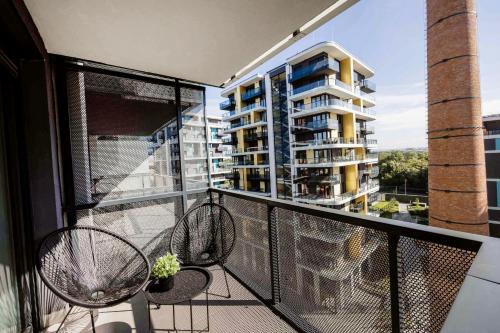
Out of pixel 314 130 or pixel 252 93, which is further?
Answer: pixel 252 93

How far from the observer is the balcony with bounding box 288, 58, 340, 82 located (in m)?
18.6

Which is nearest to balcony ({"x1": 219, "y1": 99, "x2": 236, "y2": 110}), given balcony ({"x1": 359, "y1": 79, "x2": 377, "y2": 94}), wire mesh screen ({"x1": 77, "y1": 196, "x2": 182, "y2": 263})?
balcony ({"x1": 359, "y1": 79, "x2": 377, "y2": 94})

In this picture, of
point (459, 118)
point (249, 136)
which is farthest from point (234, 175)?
point (459, 118)

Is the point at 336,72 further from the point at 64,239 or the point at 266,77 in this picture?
the point at 64,239

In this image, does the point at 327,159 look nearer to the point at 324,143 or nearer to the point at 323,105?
the point at 324,143

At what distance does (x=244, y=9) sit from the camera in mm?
1449

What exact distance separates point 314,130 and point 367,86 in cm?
890

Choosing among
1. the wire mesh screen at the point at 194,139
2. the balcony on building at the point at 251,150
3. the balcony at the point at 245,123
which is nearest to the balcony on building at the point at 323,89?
the balcony at the point at 245,123

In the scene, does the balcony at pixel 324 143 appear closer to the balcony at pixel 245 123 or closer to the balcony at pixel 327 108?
the balcony at pixel 327 108

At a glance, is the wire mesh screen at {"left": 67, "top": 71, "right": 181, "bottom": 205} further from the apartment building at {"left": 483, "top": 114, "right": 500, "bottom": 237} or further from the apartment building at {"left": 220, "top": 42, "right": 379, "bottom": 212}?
the apartment building at {"left": 483, "top": 114, "right": 500, "bottom": 237}

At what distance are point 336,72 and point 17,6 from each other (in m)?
21.7

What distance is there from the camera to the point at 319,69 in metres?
18.7

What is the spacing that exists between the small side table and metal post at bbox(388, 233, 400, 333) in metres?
1.01

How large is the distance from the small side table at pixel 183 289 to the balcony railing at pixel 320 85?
63.1ft
